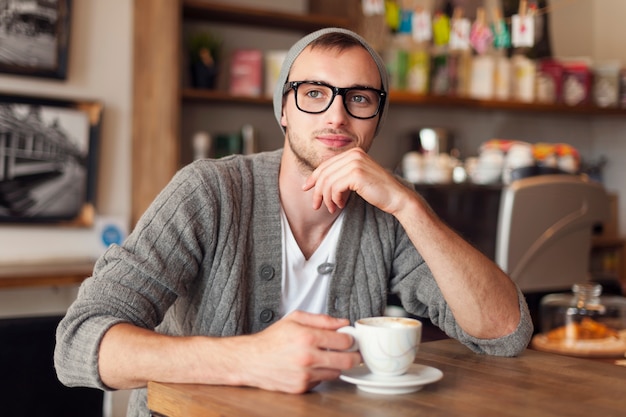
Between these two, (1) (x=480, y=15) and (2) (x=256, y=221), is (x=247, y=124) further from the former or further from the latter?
(2) (x=256, y=221)

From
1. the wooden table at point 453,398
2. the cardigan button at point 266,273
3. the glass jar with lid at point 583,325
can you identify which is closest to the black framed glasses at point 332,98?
the cardigan button at point 266,273

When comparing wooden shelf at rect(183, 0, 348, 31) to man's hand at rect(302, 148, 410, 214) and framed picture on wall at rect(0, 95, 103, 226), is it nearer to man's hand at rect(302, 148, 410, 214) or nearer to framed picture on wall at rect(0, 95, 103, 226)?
framed picture on wall at rect(0, 95, 103, 226)

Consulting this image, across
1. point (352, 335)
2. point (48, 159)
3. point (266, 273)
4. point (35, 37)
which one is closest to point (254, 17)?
point (35, 37)

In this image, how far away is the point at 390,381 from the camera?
120 centimetres

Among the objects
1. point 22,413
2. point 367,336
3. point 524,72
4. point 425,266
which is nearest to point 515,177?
point 524,72

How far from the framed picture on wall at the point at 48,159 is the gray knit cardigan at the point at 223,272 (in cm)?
191

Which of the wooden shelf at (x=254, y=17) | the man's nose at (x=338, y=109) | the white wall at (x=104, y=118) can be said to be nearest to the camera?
the man's nose at (x=338, y=109)

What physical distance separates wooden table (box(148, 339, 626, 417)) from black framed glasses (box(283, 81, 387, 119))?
55 cm

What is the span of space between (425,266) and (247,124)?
2.51 meters

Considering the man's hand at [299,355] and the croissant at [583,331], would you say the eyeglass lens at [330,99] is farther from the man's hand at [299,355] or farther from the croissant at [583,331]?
the croissant at [583,331]

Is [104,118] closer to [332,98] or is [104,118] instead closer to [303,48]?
[303,48]

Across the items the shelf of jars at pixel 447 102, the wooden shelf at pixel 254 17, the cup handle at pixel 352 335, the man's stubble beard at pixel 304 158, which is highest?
the wooden shelf at pixel 254 17

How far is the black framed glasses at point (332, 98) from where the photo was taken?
1.67 metres

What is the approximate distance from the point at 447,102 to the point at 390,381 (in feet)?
11.4
